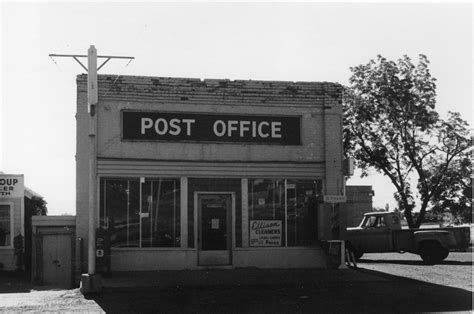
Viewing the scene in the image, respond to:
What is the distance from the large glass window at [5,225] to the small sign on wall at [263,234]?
978cm

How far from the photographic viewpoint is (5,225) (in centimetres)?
2241

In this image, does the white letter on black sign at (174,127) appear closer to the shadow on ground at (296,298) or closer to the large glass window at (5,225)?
the shadow on ground at (296,298)

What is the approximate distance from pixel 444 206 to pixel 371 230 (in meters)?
10.3

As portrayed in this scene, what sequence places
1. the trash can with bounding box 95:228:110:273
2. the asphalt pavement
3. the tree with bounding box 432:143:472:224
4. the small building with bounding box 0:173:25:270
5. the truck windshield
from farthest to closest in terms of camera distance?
1. the tree with bounding box 432:143:472:224
2. the truck windshield
3. the small building with bounding box 0:173:25:270
4. the trash can with bounding box 95:228:110:273
5. the asphalt pavement

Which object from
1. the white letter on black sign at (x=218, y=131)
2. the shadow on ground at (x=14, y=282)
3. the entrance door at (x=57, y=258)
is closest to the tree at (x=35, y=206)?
the shadow on ground at (x=14, y=282)

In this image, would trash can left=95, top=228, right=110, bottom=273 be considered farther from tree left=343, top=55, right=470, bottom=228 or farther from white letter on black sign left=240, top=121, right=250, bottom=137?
tree left=343, top=55, right=470, bottom=228

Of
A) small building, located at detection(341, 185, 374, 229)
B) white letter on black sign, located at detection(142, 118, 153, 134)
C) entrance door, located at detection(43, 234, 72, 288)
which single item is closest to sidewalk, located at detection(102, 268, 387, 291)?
entrance door, located at detection(43, 234, 72, 288)

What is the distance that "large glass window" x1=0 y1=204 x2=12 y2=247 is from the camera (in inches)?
875

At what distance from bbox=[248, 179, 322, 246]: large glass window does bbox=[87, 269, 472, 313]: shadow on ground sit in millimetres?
3264

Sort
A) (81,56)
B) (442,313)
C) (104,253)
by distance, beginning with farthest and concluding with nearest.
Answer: (104,253) < (81,56) < (442,313)

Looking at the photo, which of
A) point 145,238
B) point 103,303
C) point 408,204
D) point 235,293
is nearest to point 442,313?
point 235,293

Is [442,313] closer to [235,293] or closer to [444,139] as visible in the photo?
[235,293]

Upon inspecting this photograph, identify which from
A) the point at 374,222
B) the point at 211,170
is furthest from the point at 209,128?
the point at 374,222

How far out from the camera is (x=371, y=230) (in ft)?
79.1
